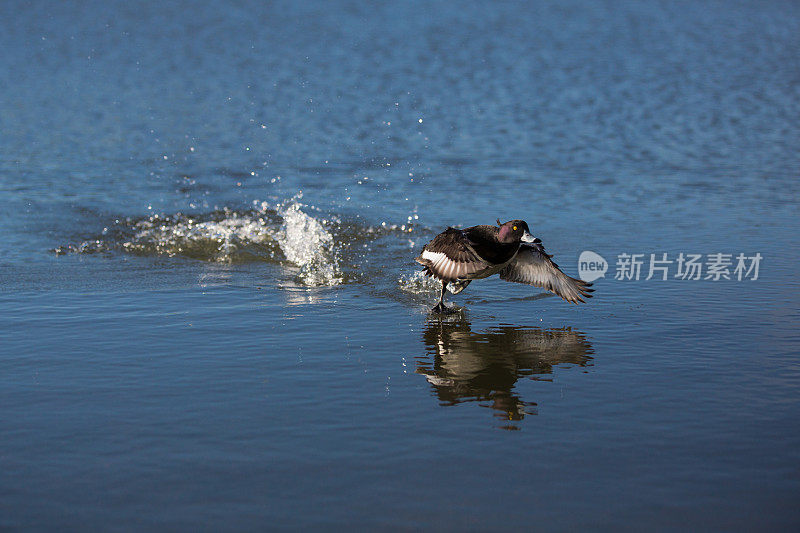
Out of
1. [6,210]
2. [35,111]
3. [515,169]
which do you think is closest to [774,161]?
[515,169]

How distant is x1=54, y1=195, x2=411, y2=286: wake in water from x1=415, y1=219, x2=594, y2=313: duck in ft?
9.22

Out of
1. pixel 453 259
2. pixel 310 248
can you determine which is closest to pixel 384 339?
pixel 453 259

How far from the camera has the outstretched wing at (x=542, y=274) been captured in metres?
10.5

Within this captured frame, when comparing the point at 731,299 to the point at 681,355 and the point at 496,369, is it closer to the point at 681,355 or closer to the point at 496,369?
the point at 681,355

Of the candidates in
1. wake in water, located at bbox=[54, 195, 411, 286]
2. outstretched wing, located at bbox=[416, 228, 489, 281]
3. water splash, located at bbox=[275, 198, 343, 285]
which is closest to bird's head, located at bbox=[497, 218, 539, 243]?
outstretched wing, located at bbox=[416, 228, 489, 281]

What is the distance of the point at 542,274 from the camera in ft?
35.7

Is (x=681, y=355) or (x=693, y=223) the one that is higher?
(x=693, y=223)

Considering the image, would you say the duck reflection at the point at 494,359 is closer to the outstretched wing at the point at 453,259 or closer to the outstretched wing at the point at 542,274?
the outstretched wing at the point at 453,259

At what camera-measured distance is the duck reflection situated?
24.9 ft

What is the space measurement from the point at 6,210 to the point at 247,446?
1267 centimetres

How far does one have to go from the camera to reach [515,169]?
69.3 ft

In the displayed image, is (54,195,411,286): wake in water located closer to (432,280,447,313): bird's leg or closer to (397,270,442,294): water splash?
(397,270,442,294): water splash

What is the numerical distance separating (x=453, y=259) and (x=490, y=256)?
42cm

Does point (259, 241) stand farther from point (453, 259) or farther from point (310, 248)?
point (453, 259)
